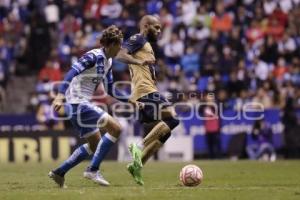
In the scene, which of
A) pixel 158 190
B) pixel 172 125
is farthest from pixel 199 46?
pixel 158 190

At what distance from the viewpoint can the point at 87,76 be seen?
12.9m

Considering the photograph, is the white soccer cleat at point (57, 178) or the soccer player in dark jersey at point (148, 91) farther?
the soccer player in dark jersey at point (148, 91)

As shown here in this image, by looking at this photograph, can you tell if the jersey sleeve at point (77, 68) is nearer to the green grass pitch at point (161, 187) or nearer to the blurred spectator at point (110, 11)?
the green grass pitch at point (161, 187)

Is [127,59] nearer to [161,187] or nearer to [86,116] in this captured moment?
[86,116]

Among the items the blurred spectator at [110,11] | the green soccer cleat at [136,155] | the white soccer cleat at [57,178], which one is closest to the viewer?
the white soccer cleat at [57,178]

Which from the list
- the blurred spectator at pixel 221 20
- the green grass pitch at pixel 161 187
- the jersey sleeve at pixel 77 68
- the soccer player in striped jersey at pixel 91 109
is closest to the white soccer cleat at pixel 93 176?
the soccer player in striped jersey at pixel 91 109

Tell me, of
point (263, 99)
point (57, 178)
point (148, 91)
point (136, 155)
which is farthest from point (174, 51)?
point (57, 178)

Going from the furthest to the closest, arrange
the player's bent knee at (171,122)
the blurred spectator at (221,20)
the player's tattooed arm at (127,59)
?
the blurred spectator at (221,20) < the player's bent knee at (171,122) < the player's tattooed arm at (127,59)

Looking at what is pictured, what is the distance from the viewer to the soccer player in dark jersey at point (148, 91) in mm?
14336

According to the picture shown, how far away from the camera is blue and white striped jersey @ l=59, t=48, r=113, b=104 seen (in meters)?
12.7

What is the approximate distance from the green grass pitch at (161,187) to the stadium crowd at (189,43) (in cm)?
962

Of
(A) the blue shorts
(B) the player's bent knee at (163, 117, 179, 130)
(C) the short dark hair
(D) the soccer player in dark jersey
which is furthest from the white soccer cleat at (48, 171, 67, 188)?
(B) the player's bent knee at (163, 117, 179, 130)

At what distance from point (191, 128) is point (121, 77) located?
297 cm

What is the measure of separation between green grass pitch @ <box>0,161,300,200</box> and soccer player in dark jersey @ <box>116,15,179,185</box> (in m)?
0.71
